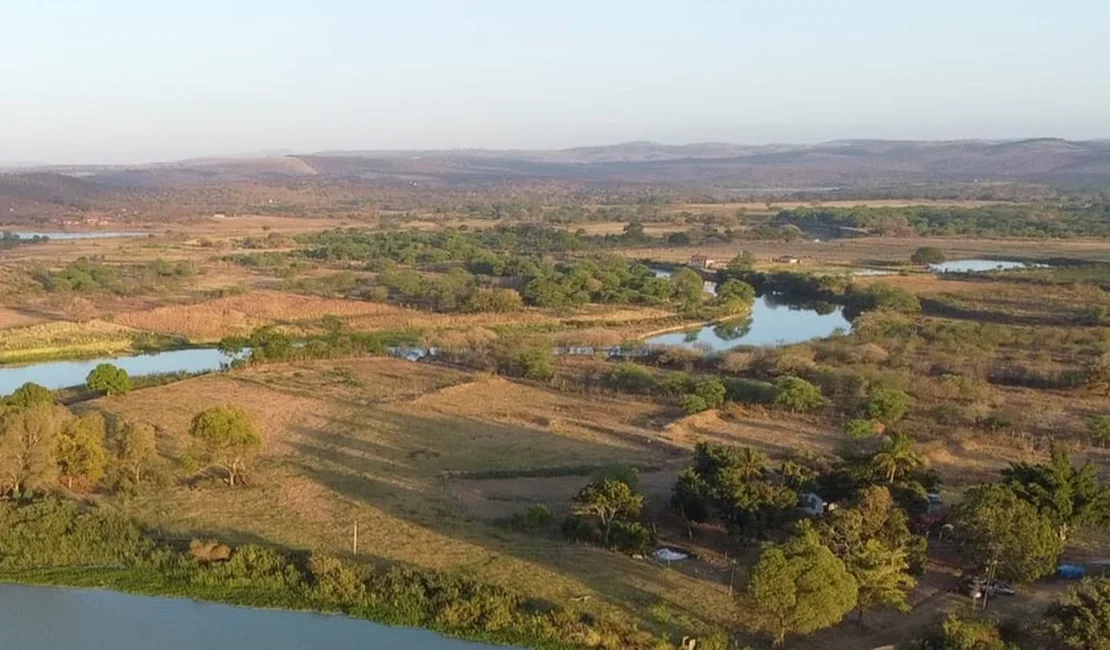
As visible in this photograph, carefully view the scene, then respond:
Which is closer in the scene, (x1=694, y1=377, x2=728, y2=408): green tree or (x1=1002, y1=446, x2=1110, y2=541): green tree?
(x1=1002, y1=446, x2=1110, y2=541): green tree

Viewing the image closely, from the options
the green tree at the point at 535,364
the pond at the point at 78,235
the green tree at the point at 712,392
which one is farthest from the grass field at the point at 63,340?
the pond at the point at 78,235

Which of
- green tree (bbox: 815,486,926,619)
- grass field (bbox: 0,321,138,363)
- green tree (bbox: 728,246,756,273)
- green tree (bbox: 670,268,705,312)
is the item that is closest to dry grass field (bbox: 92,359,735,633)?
green tree (bbox: 815,486,926,619)

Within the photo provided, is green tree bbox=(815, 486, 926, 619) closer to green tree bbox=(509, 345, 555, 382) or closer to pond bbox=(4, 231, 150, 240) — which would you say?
green tree bbox=(509, 345, 555, 382)

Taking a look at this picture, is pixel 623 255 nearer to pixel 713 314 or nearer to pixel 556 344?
pixel 713 314

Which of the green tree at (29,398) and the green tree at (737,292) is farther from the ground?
the green tree at (29,398)

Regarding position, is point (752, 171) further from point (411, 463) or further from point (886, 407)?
point (411, 463)

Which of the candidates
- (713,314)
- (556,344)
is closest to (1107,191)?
(713,314)

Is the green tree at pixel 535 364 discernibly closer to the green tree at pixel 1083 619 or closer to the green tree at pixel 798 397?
the green tree at pixel 798 397
